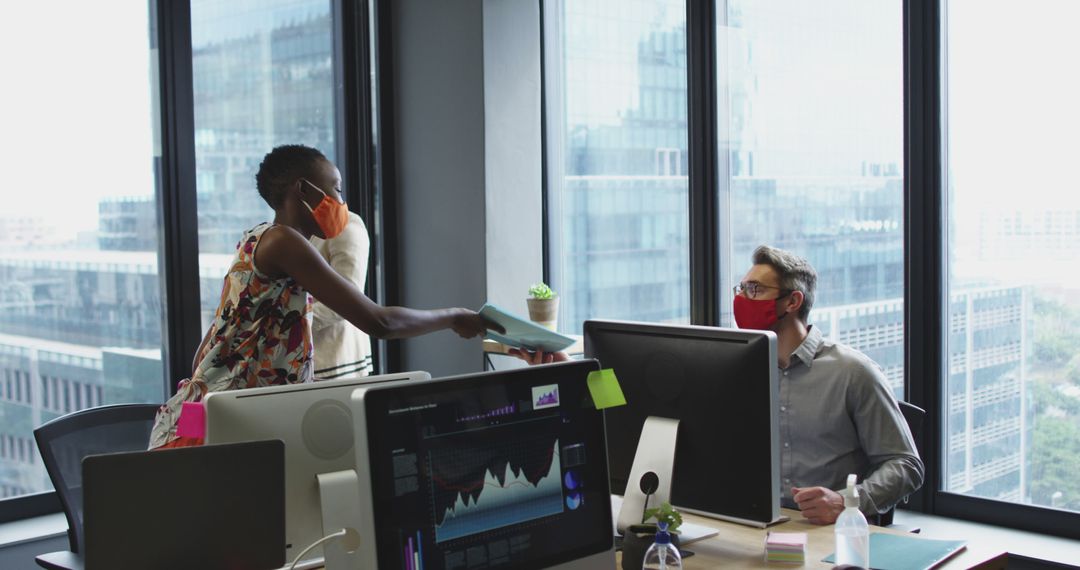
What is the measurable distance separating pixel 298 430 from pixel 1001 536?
2.24 metres

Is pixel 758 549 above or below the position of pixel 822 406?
below

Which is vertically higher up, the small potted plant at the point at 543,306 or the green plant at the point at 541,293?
the green plant at the point at 541,293

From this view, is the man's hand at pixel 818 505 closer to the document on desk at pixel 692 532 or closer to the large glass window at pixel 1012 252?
the document on desk at pixel 692 532

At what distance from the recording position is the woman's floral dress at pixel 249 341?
2361mm

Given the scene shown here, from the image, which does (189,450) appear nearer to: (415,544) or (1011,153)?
(415,544)

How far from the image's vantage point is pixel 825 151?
3475 mm

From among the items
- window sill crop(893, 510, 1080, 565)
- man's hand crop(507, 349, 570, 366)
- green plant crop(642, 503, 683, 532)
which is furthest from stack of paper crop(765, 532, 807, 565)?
window sill crop(893, 510, 1080, 565)

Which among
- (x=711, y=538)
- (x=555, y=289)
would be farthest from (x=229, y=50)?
(x=711, y=538)

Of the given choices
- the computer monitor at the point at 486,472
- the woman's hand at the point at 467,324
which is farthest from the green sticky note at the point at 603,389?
the woman's hand at the point at 467,324

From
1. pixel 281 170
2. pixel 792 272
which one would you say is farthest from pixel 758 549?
pixel 281 170

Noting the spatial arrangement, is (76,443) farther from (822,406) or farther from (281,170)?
(822,406)

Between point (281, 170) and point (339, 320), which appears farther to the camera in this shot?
point (339, 320)

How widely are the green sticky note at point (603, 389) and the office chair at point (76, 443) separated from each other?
138cm

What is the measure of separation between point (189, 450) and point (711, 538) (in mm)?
1083
